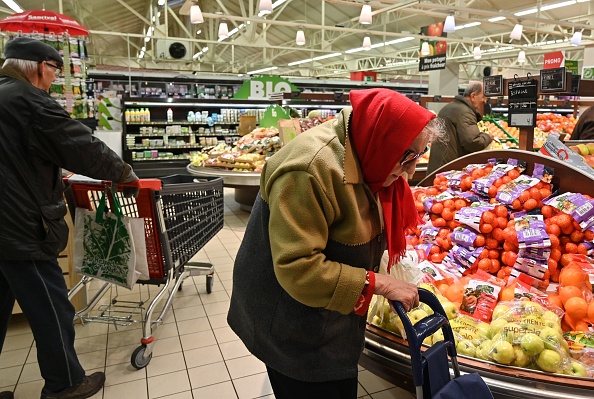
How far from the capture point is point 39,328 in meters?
2.37

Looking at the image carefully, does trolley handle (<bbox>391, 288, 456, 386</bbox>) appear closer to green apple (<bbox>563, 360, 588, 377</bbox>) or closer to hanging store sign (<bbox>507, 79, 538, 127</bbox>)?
green apple (<bbox>563, 360, 588, 377</bbox>)

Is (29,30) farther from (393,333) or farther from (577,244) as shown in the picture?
(577,244)

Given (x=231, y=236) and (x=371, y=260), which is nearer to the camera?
(x=371, y=260)

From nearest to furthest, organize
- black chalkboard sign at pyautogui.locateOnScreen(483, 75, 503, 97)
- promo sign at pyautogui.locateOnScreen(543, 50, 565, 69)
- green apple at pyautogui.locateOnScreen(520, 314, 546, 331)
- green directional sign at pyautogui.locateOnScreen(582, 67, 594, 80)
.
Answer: green apple at pyautogui.locateOnScreen(520, 314, 546, 331) → black chalkboard sign at pyautogui.locateOnScreen(483, 75, 503, 97) → green directional sign at pyautogui.locateOnScreen(582, 67, 594, 80) → promo sign at pyautogui.locateOnScreen(543, 50, 565, 69)

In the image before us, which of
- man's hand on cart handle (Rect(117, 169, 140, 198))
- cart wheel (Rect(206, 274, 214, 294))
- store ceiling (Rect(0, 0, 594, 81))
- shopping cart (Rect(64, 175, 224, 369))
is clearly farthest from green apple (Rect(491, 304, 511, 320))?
store ceiling (Rect(0, 0, 594, 81))

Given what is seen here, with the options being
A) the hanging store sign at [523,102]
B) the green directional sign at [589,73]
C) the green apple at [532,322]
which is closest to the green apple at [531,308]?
the green apple at [532,322]

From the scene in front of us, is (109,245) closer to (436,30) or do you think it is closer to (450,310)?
(450,310)

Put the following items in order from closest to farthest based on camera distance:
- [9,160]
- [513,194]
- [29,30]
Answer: [9,160]
[513,194]
[29,30]

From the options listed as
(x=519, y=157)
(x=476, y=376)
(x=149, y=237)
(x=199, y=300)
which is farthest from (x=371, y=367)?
(x=199, y=300)

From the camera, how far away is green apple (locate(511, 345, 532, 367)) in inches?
69.2

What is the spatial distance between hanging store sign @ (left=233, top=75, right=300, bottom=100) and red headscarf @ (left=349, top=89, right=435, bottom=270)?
10.6m

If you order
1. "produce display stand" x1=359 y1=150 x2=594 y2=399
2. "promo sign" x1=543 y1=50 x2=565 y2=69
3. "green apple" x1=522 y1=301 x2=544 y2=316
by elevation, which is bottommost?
"produce display stand" x1=359 y1=150 x2=594 y2=399

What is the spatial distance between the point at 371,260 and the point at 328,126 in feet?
1.45

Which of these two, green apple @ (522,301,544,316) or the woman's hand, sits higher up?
the woman's hand
